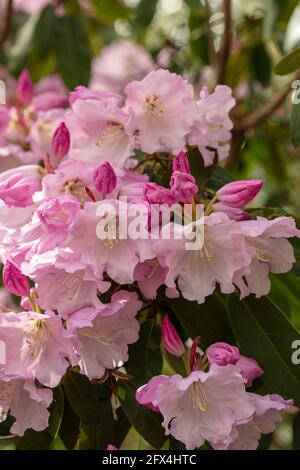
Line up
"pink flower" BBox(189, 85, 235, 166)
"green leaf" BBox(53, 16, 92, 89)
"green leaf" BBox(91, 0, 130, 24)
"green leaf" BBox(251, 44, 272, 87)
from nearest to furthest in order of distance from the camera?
"pink flower" BBox(189, 85, 235, 166) → "green leaf" BBox(53, 16, 92, 89) → "green leaf" BBox(251, 44, 272, 87) → "green leaf" BBox(91, 0, 130, 24)

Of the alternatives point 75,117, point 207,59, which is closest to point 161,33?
point 207,59

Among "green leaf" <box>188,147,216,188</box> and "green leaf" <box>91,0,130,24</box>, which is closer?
"green leaf" <box>188,147,216,188</box>

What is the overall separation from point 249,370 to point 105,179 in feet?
1.04

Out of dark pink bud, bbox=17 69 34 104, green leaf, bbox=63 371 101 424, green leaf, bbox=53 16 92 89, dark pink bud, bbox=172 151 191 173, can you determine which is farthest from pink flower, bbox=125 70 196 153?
green leaf, bbox=53 16 92 89

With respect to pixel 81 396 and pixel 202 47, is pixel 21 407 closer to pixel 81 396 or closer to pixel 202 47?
pixel 81 396

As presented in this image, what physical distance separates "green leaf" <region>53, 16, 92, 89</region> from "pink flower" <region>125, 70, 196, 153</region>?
3.16ft

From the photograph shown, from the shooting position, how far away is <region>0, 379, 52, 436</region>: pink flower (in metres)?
1.25

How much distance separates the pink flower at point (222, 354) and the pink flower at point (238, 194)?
7.3 inches

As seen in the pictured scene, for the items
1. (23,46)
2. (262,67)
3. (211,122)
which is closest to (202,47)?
(262,67)

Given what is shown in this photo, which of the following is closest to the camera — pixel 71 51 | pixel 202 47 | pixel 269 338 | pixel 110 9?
pixel 269 338

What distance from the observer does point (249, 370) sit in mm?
1255

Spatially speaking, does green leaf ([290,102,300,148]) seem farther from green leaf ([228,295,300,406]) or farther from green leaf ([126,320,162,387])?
green leaf ([126,320,162,387])

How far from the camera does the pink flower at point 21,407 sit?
1.25 meters

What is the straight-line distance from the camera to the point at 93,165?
1.33m
